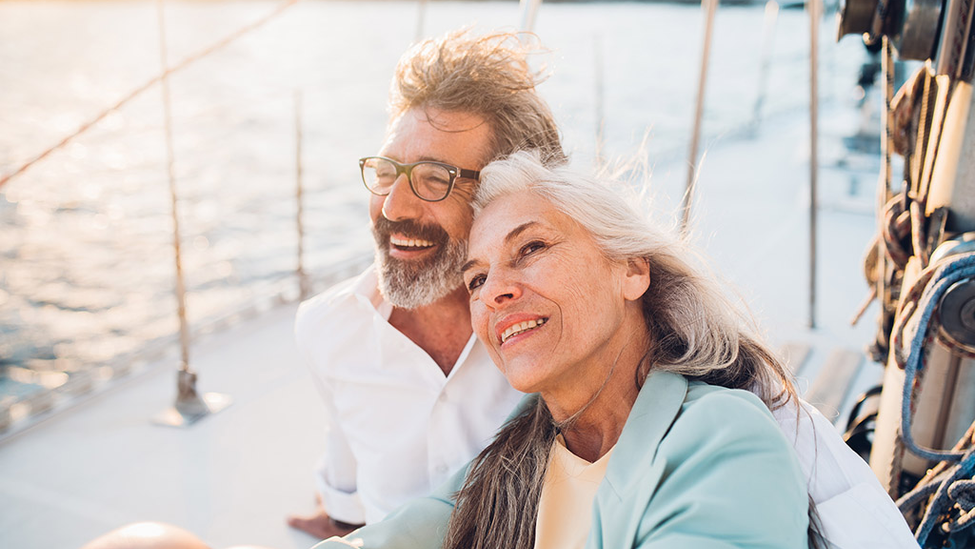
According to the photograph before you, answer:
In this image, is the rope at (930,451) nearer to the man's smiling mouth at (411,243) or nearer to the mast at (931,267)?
the mast at (931,267)

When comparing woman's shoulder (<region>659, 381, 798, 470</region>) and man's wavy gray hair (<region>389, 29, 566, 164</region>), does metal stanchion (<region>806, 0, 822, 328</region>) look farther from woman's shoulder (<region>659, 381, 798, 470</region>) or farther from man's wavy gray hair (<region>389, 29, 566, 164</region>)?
woman's shoulder (<region>659, 381, 798, 470</region>)

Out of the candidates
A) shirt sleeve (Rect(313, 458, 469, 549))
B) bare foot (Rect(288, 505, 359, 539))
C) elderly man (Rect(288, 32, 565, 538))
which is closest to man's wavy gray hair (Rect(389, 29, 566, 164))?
Answer: elderly man (Rect(288, 32, 565, 538))

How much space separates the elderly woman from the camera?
3.06ft

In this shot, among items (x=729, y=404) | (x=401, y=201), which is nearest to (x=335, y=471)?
(x=401, y=201)

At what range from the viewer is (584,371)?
3.51 feet

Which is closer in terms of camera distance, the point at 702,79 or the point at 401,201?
the point at 401,201

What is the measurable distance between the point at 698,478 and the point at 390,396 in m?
0.75

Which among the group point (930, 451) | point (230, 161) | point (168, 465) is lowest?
point (230, 161)

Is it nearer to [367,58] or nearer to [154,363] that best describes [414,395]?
[154,363]

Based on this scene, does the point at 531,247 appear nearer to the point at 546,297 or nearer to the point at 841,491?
the point at 546,297

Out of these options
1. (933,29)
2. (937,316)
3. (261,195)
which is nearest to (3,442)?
(937,316)

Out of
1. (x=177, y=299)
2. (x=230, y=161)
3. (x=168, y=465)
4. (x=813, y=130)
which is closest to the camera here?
(x=168, y=465)

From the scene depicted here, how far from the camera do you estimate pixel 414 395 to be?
1.46 metres

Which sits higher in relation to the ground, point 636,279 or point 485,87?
point 485,87
